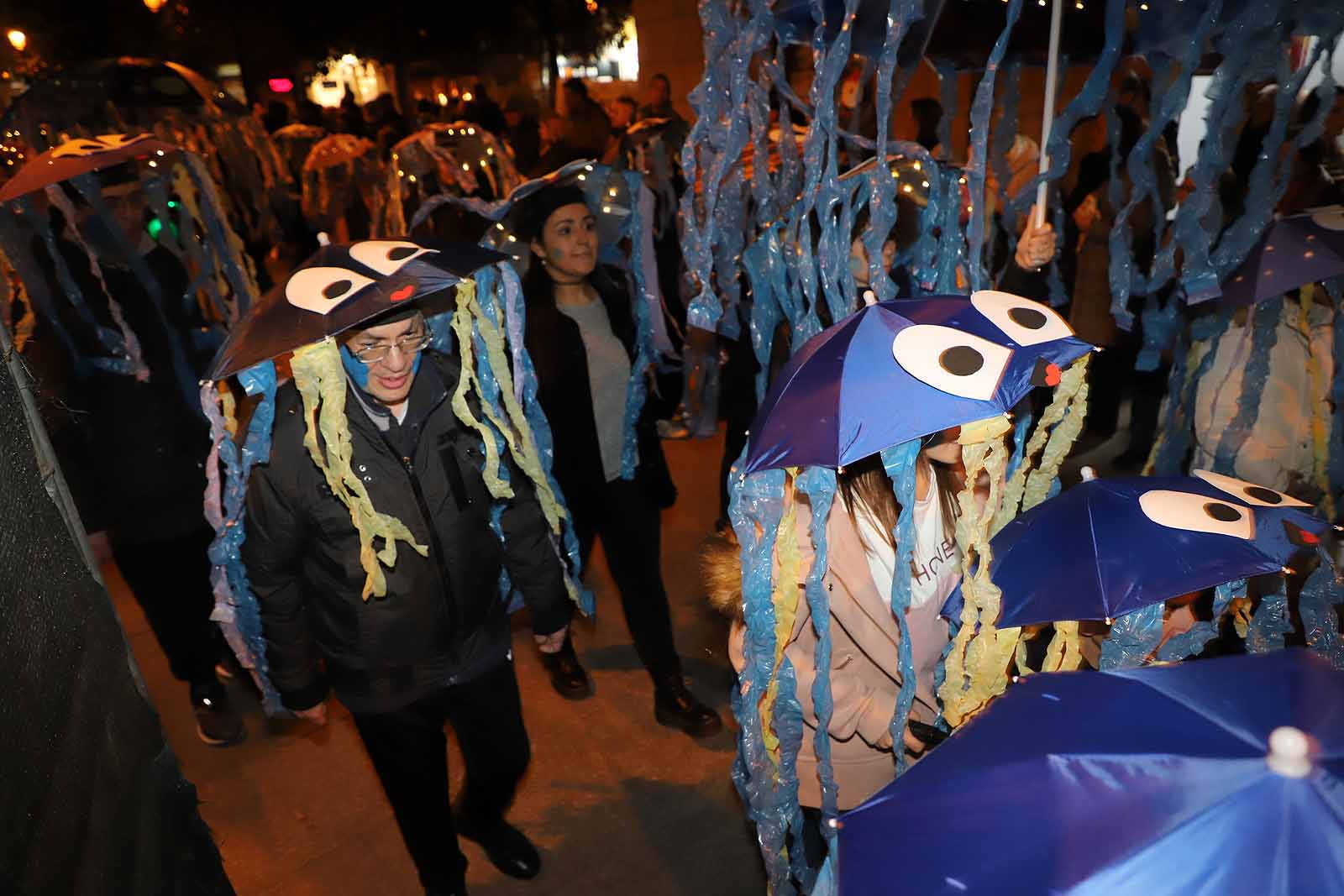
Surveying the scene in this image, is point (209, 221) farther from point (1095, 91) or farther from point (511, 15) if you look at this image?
point (511, 15)

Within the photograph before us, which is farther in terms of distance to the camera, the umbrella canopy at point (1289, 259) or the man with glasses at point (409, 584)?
the umbrella canopy at point (1289, 259)

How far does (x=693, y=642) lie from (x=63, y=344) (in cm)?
253

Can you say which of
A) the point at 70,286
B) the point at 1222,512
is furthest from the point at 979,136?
the point at 70,286

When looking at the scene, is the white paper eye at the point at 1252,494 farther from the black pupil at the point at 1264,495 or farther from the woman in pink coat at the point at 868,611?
the woman in pink coat at the point at 868,611

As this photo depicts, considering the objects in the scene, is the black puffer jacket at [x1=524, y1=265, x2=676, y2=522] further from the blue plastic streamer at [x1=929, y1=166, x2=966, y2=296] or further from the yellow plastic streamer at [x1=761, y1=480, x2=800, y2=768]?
the yellow plastic streamer at [x1=761, y1=480, x2=800, y2=768]

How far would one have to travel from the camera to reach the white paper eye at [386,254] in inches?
78.2

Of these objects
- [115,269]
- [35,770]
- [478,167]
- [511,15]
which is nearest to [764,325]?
[35,770]

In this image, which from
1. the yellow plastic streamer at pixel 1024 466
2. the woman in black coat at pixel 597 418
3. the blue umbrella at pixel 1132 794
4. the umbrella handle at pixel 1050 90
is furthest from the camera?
the woman in black coat at pixel 597 418

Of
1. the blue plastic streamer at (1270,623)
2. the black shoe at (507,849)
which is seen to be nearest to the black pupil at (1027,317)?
the blue plastic streamer at (1270,623)

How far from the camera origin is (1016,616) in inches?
62.2

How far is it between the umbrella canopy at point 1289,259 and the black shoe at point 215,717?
11.9 feet

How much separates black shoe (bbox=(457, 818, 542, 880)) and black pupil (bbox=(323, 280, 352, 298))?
1.65m

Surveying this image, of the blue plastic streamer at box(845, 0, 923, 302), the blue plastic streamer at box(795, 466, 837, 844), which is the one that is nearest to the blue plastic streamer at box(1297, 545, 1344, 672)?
the blue plastic streamer at box(795, 466, 837, 844)

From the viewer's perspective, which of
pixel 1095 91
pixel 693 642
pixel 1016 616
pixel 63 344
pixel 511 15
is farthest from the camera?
pixel 511 15
